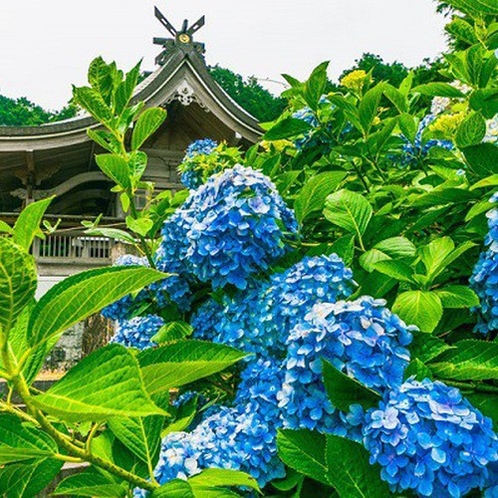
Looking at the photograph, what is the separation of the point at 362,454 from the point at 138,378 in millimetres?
506

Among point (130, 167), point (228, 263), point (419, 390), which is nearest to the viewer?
point (419, 390)

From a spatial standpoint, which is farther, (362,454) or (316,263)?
(316,263)

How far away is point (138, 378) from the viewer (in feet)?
1.69

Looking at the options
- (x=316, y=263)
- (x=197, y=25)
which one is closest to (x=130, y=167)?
(x=316, y=263)

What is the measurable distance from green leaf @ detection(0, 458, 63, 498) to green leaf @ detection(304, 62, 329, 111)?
107 centimetres

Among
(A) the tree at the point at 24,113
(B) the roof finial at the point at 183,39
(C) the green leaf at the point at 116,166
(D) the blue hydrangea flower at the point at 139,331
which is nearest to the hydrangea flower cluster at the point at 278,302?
(D) the blue hydrangea flower at the point at 139,331

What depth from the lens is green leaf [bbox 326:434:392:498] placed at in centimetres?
87

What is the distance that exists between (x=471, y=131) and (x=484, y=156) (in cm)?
7

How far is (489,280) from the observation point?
1008mm

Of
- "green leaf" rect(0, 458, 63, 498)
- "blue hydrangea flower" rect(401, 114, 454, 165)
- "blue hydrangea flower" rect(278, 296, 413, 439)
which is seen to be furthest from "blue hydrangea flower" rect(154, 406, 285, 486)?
"blue hydrangea flower" rect(401, 114, 454, 165)

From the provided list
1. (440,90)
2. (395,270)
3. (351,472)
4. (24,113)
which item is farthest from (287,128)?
(24,113)

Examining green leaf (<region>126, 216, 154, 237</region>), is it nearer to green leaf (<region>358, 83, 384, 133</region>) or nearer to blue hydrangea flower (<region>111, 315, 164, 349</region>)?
blue hydrangea flower (<region>111, 315, 164, 349</region>)

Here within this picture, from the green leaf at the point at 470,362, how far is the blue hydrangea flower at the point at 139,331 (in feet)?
2.71

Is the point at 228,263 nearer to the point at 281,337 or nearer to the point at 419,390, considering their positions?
the point at 281,337
